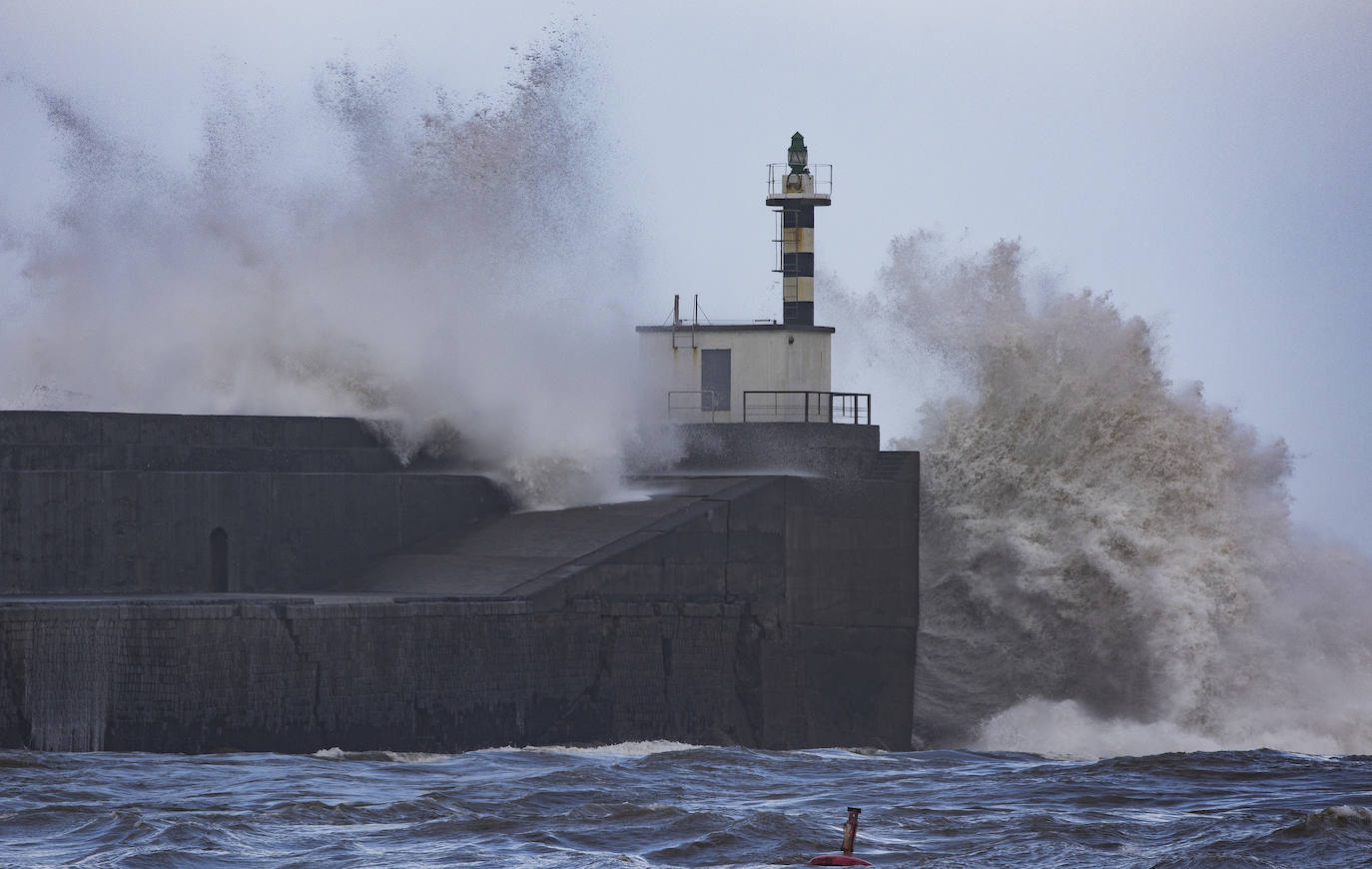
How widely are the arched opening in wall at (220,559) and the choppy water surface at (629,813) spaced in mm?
3770

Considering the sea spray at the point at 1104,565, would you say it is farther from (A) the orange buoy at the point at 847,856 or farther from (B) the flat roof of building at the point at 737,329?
(A) the orange buoy at the point at 847,856

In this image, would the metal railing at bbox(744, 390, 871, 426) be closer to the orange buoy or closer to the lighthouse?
the lighthouse

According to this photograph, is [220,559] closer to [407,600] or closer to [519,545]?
[519,545]

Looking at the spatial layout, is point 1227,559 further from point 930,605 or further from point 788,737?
point 788,737

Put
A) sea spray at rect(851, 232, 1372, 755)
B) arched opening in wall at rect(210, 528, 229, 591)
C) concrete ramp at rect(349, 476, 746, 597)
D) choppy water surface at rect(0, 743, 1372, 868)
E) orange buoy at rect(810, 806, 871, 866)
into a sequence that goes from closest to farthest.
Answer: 1. orange buoy at rect(810, 806, 871, 866)
2. choppy water surface at rect(0, 743, 1372, 868)
3. concrete ramp at rect(349, 476, 746, 597)
4. arched opening in wall at rect(210, 528, 229, 591)
5. sea spray at rect(851, 232, 1372, 755)

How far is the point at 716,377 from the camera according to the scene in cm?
2780

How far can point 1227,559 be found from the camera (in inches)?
1054

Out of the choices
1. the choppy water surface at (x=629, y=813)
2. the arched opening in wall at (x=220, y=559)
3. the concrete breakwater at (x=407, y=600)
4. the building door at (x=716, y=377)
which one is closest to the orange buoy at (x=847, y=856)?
the choppy water surface at (x=629, y=813)

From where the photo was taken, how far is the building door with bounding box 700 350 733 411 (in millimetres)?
27688

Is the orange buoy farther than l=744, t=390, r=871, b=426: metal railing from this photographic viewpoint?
No

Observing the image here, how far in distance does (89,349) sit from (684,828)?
1286 cm

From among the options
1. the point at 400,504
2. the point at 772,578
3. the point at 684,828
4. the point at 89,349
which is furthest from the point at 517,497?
the point at 684,828

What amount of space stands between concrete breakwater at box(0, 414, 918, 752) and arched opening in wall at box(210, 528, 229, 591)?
2 cm

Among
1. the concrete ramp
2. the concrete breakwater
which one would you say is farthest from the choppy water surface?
the concrete ramp
